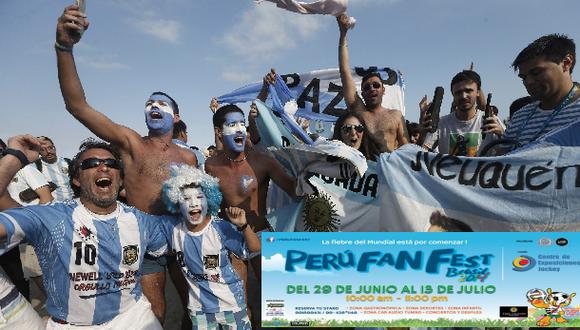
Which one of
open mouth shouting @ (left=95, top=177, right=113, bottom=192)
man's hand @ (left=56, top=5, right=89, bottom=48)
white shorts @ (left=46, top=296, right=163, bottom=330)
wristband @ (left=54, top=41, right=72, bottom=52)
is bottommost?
white shorts @ (left=46, top=296, right=163, bottom=330)

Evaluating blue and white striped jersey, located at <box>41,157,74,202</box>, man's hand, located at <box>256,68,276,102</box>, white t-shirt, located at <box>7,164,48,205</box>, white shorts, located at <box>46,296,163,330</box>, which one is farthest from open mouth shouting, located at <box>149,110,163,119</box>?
blue and white striped jersey, located at <box>41,157,74,202</box>

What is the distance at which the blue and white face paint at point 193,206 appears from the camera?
116 inches

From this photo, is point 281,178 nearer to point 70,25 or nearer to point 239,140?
point 239,140

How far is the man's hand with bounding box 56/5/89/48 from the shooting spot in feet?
8.18

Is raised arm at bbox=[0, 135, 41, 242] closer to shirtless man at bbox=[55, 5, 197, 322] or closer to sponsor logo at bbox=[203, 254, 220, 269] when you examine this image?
shirtless man at bbox=[55, 5, 197, 322]

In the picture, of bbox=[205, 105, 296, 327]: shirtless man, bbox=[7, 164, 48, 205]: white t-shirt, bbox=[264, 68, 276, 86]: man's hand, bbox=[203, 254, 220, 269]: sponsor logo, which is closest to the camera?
bbox=[203, 254, 220, 269]: sponsor logo

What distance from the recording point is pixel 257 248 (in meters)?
2.95

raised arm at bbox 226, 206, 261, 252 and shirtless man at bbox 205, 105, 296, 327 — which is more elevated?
shirtless man at bbox 205, 105, 296, 327

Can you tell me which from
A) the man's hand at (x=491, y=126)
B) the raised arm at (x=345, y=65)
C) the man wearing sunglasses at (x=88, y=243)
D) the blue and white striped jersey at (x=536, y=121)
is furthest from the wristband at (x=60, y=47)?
the blue and white striped jersey at (x=536, y=121)

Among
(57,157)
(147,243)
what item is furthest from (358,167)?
(57,157)

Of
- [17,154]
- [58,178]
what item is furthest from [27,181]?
[17,154]

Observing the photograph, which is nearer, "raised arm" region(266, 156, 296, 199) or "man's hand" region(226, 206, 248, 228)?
"man's hand" region(226, 206, 248, 228)

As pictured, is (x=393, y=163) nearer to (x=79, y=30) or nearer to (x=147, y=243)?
(x=147, y=243)

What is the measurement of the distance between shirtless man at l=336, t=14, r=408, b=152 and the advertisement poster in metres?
2.36
